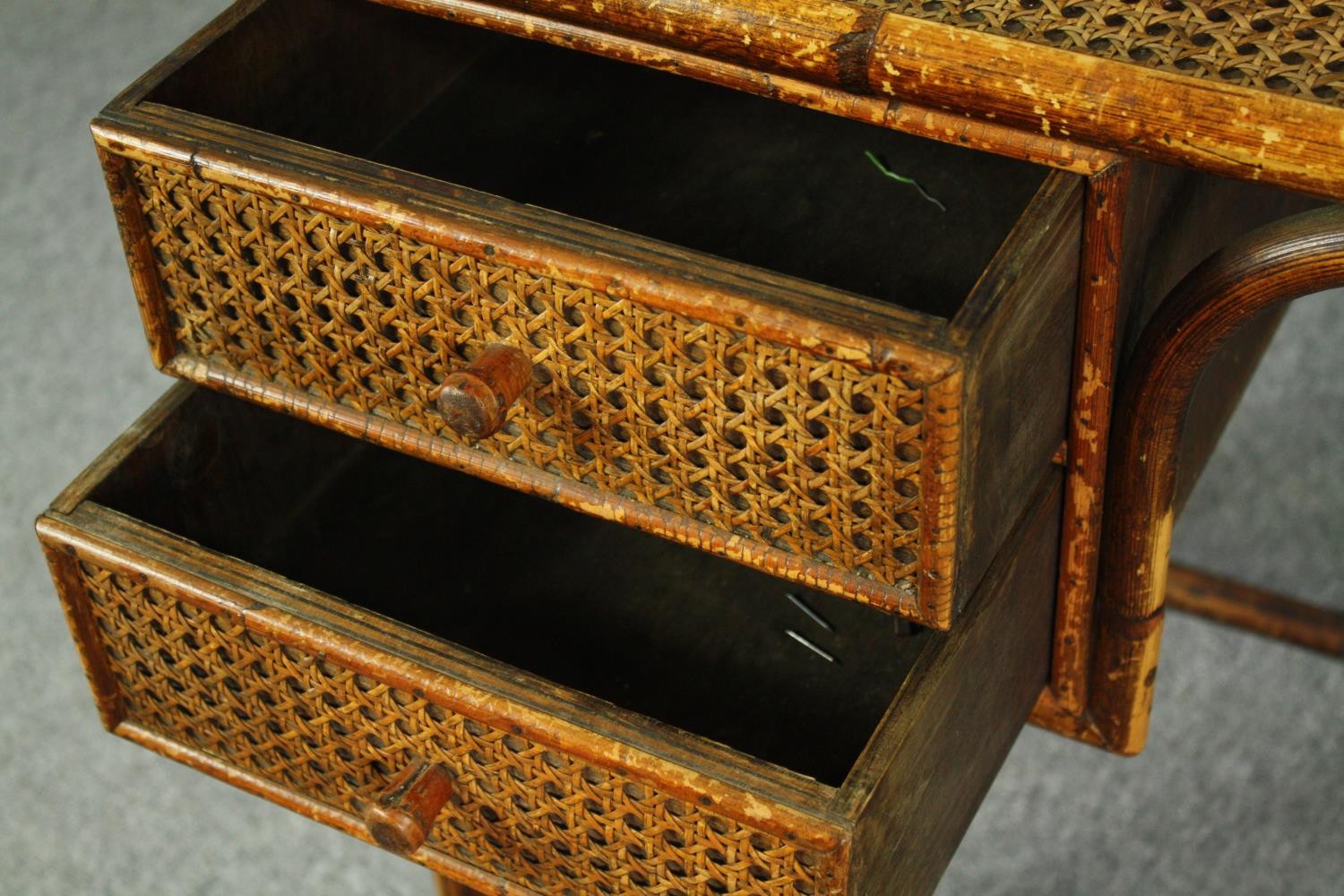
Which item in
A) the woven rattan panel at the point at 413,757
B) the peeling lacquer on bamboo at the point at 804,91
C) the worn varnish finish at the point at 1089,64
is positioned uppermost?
the worn varnish finish at the point at 1089,64

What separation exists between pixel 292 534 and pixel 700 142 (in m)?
0.28

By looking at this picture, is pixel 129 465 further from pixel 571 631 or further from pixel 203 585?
pixel 571 631

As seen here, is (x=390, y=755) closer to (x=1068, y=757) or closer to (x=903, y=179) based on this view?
(x=903, y=179)

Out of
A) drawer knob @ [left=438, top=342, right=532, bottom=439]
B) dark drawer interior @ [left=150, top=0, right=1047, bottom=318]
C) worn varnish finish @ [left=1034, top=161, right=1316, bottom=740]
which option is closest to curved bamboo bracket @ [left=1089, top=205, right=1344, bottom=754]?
worn varnish finish @ [left=1034, top=161, right=1316, bottom=740]

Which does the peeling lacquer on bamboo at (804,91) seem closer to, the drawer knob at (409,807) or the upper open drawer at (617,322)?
the upper open drawer at (617,322)

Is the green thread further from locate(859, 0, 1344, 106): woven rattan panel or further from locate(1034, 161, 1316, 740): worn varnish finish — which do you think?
locate(859, 0, 1344, 106): woven rattan panel

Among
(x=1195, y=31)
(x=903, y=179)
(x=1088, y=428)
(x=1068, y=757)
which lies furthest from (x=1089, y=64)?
(x=1068, y=757)

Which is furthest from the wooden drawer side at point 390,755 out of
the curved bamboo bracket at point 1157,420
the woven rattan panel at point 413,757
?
the curved bamboo bracket at point 1157,420

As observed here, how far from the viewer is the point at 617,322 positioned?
0.72m

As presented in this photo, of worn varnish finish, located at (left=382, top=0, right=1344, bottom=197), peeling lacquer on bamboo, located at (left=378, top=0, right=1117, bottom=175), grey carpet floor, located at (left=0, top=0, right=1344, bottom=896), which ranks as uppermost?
worn varnish finish, located at (left=382, top=0, right=1344, bottom=197)

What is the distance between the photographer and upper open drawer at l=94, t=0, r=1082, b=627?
0.69 meters

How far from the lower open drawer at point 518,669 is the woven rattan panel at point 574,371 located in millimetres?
80

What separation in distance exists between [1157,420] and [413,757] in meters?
0.33

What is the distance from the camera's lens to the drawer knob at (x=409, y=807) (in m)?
0.79
